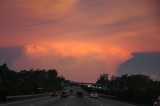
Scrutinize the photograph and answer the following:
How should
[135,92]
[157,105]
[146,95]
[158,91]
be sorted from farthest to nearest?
1. [135,92]
2. [146,95]
3. [158,91]
4. [157,105]

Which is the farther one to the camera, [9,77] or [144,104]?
[9,77]

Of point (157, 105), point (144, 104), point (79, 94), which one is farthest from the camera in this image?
point (79, 94)

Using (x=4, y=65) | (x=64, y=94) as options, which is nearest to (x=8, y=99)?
(x=64, y=94)

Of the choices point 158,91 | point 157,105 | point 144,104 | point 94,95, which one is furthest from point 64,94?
point 157,105

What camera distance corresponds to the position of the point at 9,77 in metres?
156

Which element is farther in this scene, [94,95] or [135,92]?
[94,95]

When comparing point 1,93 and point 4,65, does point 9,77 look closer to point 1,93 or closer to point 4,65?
point 4,65

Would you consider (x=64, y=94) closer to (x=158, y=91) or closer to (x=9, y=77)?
(x=9, y=77)

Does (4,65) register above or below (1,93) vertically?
above

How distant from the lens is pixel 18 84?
467ft

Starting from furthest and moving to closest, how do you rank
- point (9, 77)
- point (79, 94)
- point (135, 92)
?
point (9, 77) < point (79, 94) < point (135, 92)

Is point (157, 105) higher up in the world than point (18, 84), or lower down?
lower down

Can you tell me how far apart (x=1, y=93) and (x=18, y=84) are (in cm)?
6783

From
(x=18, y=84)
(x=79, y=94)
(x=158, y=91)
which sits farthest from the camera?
(x=18, y=84)
